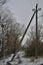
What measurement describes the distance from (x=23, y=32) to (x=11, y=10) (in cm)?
67

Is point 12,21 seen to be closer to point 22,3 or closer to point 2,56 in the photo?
point 22,3

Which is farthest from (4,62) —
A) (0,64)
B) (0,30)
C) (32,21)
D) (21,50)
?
(32,21)

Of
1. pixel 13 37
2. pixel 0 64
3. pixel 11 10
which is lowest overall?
pixel 0 64

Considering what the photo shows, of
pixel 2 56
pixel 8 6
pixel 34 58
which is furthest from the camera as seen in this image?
pixel 8 6

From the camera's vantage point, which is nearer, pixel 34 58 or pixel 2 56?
pixel 34 58

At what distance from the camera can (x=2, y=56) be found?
16.0ft

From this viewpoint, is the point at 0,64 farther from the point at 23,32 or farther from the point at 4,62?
the point at 23,32

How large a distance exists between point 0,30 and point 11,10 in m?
0.58

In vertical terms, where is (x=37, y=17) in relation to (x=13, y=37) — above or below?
above

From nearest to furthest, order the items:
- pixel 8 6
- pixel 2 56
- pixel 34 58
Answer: pixel 34 58 → pixel 2 56 → pixel 8 6

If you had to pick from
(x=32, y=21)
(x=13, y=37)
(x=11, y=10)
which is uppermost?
(x=11, y=10)

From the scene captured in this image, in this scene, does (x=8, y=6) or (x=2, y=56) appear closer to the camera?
(x=2, y=56)

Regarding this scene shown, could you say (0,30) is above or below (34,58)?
above

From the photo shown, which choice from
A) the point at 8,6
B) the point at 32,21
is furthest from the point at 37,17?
the point at 8,6
